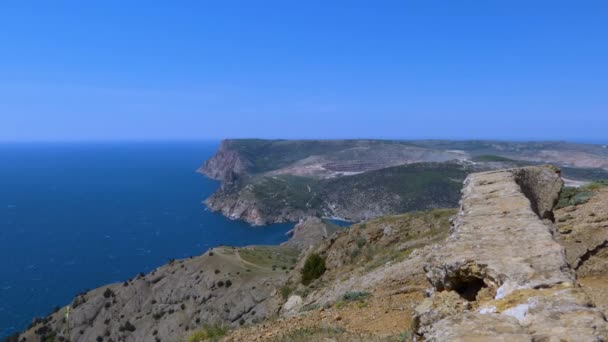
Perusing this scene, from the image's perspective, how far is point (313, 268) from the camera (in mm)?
27109

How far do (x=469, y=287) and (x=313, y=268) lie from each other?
69.3ft

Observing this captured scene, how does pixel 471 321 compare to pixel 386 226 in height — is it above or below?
above

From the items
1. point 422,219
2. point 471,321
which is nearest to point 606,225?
point 471,321

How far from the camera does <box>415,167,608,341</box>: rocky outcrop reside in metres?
4.57

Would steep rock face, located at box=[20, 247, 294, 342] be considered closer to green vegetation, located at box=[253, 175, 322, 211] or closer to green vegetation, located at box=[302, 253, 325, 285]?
green vegetation, located at box=[302, 253, 325, 285]

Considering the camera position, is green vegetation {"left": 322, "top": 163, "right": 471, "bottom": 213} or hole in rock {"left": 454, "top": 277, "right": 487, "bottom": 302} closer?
hole in rock {"left": 454, "top": 277, "right": 487, "bottom": 302}

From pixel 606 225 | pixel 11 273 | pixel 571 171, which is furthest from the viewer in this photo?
pixel 571 171

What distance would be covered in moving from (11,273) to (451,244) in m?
100

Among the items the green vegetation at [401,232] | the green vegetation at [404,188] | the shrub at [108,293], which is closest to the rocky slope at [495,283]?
the green vegetation at [401,232]

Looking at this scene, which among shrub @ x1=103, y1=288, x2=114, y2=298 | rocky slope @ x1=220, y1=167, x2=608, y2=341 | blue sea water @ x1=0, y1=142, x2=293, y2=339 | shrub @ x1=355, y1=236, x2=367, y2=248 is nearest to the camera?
rocky slope @ x1=220, y1=167, x2=608, y2=341

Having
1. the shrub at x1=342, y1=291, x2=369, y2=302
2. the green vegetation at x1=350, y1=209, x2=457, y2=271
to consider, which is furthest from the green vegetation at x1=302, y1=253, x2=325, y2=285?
the shrub at x1=342, y1=291, x2=369, y2=302

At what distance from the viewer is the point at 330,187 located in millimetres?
170250

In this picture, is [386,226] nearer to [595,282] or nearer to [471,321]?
[595,282]

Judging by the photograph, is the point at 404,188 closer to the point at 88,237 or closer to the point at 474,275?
the point at 88,237
